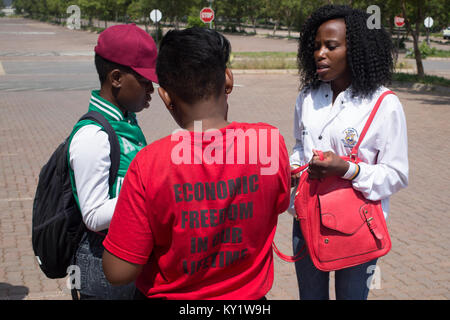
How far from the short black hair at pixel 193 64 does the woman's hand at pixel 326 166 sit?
0.65 metres

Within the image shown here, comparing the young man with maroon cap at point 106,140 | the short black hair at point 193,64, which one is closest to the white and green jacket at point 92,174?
the young man with maroon cap at point 106,140

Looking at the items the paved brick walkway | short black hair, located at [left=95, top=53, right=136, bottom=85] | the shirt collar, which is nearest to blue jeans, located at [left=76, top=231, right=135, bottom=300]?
the shirt collar

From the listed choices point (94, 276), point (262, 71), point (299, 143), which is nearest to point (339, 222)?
point (299, 143)

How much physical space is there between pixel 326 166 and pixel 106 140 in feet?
2.80

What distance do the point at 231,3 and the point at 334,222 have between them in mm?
60806

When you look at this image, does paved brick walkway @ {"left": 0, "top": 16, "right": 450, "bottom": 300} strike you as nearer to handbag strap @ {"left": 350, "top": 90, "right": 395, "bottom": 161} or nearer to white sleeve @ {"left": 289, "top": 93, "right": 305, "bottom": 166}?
white sleeve @ {"left": 289, "top": 93, "right": 305, "bottom": 166}

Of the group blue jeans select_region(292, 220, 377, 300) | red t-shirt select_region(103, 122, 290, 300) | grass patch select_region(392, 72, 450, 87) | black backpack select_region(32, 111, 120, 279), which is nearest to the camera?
red t-shirt select_region(103, 122, 290, 300)

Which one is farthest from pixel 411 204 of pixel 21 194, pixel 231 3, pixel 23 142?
pixel 231 3

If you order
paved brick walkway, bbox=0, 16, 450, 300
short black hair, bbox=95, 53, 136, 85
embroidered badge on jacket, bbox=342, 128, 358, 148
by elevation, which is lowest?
paved brick walkway, bbox=0, 16, 450, 300

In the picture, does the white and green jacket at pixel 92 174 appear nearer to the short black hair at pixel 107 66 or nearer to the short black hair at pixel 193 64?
the short black hair at pixel 107 66

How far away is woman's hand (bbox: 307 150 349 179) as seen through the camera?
6.91 ft

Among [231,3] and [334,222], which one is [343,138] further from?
[231,3]

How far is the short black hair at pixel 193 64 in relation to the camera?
156cm

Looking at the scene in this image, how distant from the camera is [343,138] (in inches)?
92.0
